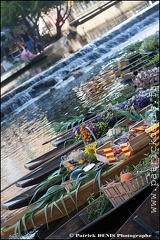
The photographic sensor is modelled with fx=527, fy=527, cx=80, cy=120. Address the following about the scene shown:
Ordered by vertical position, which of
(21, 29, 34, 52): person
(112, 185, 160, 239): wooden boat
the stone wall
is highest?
(21, 29, 34, 52): person

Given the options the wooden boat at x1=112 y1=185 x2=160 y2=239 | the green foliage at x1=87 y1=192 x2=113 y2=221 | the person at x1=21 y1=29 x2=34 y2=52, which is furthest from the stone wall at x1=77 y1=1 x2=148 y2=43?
the wooden boat at x1=112 y1=185 x2=160 y2=239

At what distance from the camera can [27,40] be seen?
126 feet

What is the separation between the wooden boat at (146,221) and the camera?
439cm

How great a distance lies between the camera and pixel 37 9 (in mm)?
37531

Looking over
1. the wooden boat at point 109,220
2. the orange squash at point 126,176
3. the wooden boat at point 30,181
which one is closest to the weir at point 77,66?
the wooden boat at point 30,181

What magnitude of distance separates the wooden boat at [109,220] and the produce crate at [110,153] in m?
0.93

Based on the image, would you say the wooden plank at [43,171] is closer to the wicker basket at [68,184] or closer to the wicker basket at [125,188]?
the wicker basket at [68,184]

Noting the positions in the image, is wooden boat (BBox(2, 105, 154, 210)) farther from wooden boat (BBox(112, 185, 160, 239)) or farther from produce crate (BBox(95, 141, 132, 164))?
wooden boat (BBox(112, 185, 160, 239))

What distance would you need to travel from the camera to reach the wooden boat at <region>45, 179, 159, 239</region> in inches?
208

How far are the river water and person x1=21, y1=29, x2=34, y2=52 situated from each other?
8.18 m

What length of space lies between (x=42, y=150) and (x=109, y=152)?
6923mm

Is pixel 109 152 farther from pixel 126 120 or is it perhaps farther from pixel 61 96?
pixel 61 96

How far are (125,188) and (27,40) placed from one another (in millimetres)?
33885

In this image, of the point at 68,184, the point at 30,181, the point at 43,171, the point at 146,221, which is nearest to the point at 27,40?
the point at 43,171
